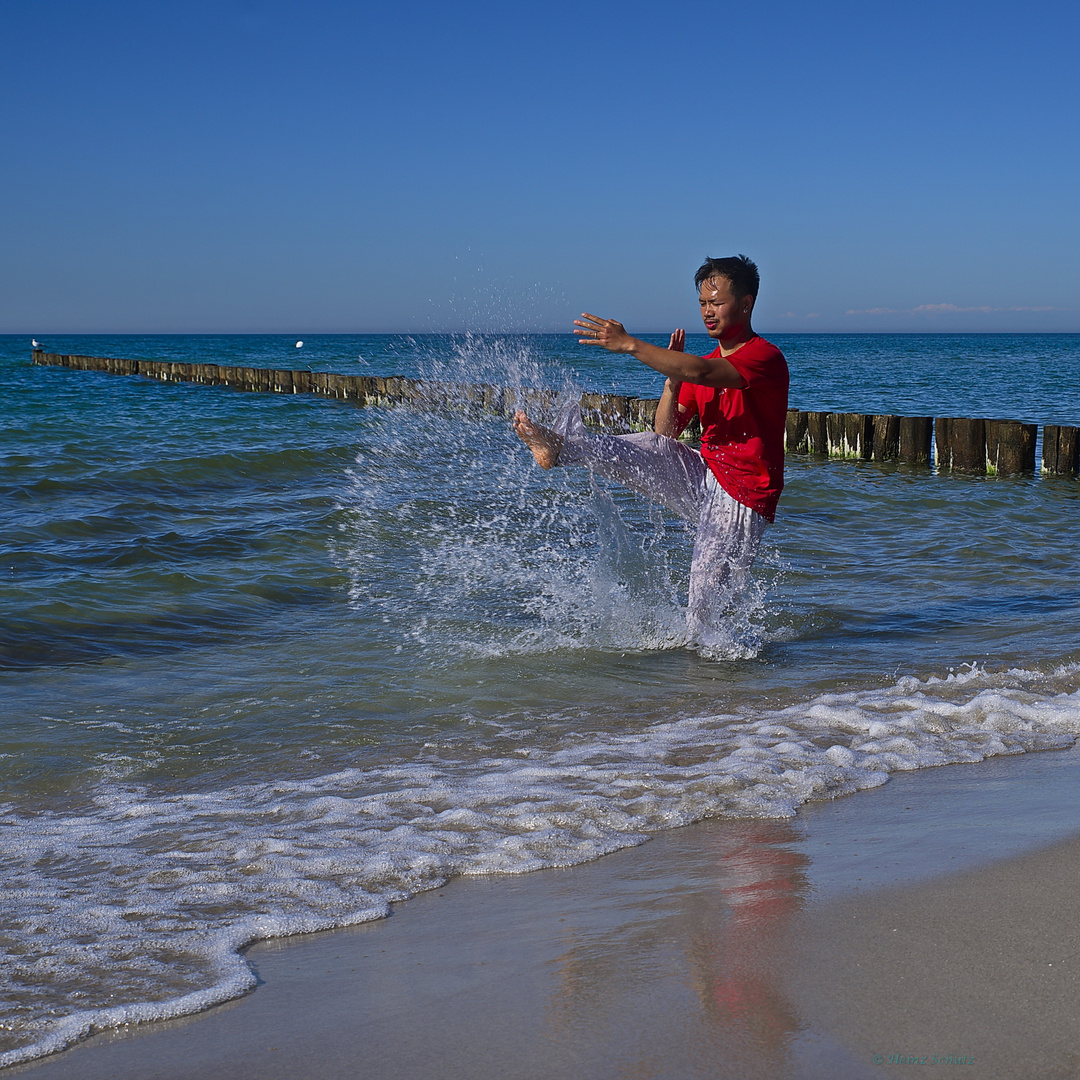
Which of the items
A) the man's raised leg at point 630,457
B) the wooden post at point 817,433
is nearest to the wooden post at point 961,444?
the wooden post at point 817,433

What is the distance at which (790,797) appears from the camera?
3.52 m

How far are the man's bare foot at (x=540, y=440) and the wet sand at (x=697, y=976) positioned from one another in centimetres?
229

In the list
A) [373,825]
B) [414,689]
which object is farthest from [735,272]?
[373,825]

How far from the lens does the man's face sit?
193 inches

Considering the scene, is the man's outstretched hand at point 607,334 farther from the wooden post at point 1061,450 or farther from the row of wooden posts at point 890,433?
the wooden post at point 1061,450

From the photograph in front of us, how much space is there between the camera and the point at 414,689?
5.10 meters

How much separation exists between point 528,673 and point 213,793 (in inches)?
75.0

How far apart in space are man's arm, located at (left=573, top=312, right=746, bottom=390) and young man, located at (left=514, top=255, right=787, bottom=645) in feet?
0.04

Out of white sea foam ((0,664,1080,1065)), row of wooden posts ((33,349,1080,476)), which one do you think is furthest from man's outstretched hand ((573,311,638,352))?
row of wooden posts ((33,349,1080,476))

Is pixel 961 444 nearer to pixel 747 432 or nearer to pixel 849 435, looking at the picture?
pixel 849 435

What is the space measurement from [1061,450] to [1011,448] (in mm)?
634

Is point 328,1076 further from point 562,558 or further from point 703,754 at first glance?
point 562,558

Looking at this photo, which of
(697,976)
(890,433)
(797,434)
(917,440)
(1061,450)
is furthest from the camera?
(797,434)

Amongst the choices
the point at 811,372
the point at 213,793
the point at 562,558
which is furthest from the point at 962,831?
the point at 811,372
